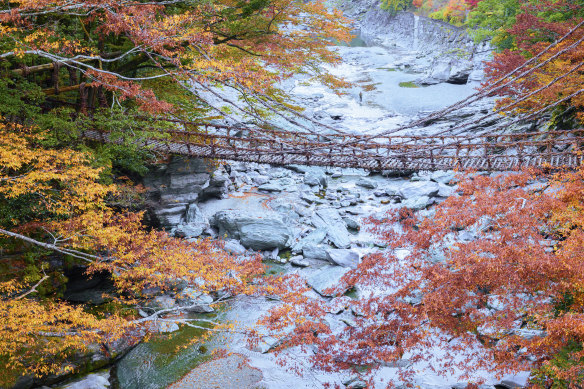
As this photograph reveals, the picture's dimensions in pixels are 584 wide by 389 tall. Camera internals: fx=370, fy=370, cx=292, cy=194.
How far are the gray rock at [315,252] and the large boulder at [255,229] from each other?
492mm

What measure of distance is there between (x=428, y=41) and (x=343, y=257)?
25449 millimetres

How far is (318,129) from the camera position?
14.1 m

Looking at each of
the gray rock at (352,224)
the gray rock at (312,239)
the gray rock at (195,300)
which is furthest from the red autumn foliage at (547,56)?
the gray rock at (195,300)

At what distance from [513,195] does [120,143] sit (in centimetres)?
604

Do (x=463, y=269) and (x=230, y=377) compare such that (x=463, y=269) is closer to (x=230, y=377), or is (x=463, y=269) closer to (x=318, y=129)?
(x=230, y=377)

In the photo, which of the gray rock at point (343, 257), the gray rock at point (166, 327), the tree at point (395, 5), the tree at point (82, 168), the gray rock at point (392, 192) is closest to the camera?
the tree at point (82, 168)

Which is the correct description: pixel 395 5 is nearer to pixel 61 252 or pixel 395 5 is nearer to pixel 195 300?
pixel 195 300

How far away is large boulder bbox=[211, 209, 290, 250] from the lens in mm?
7637

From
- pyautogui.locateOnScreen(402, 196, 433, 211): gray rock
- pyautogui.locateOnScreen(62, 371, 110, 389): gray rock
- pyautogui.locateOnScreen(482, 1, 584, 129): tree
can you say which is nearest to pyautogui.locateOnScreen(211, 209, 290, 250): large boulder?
pyautogui.locateOnScreen(402, 196, 433, 211): gray rock

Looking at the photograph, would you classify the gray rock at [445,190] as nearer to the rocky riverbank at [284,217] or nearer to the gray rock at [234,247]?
Result: the rocky riverbank at [284,217]

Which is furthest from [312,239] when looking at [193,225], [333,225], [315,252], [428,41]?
[428,41]

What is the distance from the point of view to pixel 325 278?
6562 mm

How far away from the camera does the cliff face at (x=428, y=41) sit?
19.2m

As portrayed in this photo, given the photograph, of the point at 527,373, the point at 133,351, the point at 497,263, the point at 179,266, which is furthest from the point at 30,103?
the point at 527,373
